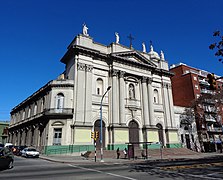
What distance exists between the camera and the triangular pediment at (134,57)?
3544 cm

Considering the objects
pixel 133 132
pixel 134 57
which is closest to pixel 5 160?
pixel 133 132

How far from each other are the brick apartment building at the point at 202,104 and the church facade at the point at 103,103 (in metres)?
9.33

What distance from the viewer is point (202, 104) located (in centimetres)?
4350

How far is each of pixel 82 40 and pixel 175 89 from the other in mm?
30985

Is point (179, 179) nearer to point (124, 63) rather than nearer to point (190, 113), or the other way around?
point (124, 63)

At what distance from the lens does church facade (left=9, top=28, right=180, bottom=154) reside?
28500 mm

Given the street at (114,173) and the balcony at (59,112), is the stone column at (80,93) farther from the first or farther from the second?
the street at (114,173)

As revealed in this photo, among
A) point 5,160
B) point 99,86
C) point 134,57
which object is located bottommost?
point 5,160

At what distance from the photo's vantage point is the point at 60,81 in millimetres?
30656

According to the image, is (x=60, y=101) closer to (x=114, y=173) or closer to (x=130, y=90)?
(x=130, y=90)

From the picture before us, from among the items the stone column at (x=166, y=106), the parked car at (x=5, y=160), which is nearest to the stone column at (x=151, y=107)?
the stone column at (x=166, y=106)

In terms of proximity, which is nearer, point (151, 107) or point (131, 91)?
point (151, 107)

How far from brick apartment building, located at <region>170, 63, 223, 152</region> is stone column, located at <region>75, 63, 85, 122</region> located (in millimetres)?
25068

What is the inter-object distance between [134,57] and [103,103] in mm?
11995
